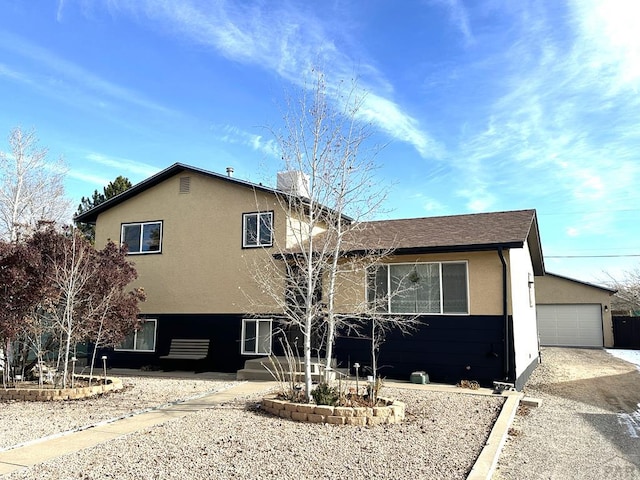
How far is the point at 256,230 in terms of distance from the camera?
547 inches

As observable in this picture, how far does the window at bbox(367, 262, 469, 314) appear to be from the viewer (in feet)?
37.0

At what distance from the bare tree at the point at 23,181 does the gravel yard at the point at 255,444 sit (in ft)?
62.2

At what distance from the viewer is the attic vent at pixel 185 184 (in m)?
15.0

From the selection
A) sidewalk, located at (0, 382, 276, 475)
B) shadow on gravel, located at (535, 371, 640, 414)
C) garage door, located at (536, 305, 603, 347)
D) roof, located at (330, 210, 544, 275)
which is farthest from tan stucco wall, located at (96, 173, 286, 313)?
garage door, located at (536, 305, 603, 347)

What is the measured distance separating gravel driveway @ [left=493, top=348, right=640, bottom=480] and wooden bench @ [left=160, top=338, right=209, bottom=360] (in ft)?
28.1

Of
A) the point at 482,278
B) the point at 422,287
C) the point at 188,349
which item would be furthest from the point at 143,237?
the point at 482,278

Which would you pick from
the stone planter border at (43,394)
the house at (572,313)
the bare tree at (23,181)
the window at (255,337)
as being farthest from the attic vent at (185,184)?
the house at (572,313)

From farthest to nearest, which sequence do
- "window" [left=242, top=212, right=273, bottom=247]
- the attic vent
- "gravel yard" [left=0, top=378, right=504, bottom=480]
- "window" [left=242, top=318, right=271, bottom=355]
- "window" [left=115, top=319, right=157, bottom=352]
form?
1. the attic vent
2. "window" [left=115, top=319, right=157, bottom=352]
3. "window" [left=242, top=212, right=273, bottom=247]
4. "window" [left=242, top=318, right=271, bottom=355]
5. "gravel yard" [left=0, top=378, right=504, bottom=480]

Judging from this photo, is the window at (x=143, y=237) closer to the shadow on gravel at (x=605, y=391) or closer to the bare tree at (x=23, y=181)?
the bare tree at (x=23, y=181)

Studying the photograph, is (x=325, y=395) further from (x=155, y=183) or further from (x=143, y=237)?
(x=155, y=183)

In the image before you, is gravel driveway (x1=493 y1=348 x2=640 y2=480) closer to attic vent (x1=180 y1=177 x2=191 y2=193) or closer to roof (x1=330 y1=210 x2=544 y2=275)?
roof (x1=330 y1=210 x2=544 y2=275)

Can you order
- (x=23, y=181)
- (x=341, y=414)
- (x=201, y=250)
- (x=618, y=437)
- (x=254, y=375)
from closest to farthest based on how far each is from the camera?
(x=341, y=414) → (x=618, y=437) → (x=254, y=375) → (x=201, y=250) → (x=23, y=181)

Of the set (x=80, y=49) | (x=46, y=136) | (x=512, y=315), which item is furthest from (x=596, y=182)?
(x=46, y=136)

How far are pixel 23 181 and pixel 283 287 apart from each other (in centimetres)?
1959
